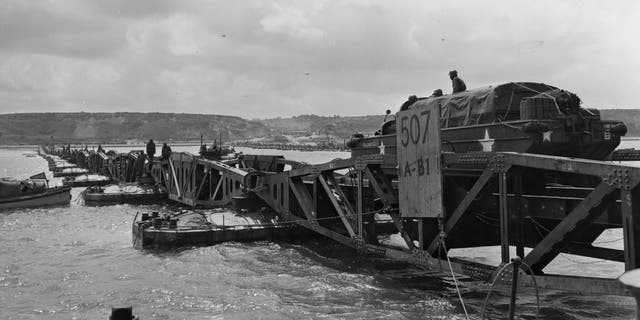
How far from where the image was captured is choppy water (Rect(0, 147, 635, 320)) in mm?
14188

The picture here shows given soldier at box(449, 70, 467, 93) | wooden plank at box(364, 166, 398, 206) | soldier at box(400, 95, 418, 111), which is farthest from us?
soldier at box(400, 95, 418, 111)

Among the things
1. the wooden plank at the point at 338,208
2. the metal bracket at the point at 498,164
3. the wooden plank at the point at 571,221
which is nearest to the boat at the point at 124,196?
the wooden plank at the point at 338,208

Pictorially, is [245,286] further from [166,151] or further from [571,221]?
[166,151]

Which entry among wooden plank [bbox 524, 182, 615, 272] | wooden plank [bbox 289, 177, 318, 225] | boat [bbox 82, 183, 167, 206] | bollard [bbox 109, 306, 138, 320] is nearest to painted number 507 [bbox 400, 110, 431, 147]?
wooden plank [bbox 524, 182, 615, 272]

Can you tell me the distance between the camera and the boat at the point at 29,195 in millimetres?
40625

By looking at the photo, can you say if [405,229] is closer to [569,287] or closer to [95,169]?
[569,287]

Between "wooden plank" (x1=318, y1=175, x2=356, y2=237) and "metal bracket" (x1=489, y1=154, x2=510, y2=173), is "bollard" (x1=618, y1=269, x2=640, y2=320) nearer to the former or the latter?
"metal bracket" (x1=489, y1=154, x2=510, y2=173)

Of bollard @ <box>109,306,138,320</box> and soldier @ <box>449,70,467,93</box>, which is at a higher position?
soldier @ <box>449,70,467,93</box>

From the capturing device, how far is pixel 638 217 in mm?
9531

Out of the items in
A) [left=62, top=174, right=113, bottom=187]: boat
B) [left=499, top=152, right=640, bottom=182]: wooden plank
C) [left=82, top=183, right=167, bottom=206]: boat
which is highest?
[left=499, top=152, right=640, bottom=182]: wooden plank

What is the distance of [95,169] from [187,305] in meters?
70.3

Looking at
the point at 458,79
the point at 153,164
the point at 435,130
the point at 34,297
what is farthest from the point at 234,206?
the point at 153,164

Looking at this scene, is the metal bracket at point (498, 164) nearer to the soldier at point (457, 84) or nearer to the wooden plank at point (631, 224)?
the wooden plank at point (631, 224)

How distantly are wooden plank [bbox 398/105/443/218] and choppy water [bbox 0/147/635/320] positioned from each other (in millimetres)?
2488
